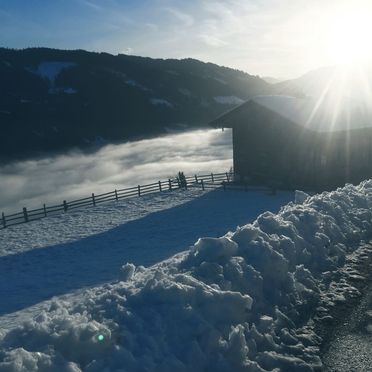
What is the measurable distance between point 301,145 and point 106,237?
1485cm

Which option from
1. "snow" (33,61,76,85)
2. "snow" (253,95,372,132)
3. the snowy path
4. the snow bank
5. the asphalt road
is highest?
"snow" (33,61,76,85)

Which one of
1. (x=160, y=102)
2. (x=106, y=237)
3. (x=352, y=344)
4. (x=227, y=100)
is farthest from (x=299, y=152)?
(x=227, y=100)

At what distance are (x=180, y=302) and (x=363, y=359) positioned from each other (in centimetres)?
311

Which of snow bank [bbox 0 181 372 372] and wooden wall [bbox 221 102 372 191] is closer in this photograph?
snow bank [bbox 0 181 372 372]

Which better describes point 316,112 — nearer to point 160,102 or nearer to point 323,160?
point 323,160

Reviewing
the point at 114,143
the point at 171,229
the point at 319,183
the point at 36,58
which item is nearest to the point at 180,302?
the point at 171,229

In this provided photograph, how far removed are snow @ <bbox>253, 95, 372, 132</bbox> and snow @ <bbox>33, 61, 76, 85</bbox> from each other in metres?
139

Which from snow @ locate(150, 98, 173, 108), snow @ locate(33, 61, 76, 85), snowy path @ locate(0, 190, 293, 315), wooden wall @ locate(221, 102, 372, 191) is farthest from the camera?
snow @ locate(33, 61, 76, 85)

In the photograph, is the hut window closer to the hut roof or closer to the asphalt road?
the hut roof

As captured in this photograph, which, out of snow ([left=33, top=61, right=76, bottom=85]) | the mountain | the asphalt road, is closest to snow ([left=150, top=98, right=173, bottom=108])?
the mountain

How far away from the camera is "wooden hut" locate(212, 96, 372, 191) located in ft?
90.7

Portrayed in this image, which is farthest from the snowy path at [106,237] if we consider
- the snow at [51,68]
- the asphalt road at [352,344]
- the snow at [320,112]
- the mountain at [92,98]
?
the snow at [51,68]

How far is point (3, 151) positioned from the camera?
377 feet

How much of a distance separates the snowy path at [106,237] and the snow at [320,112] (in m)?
4.88
